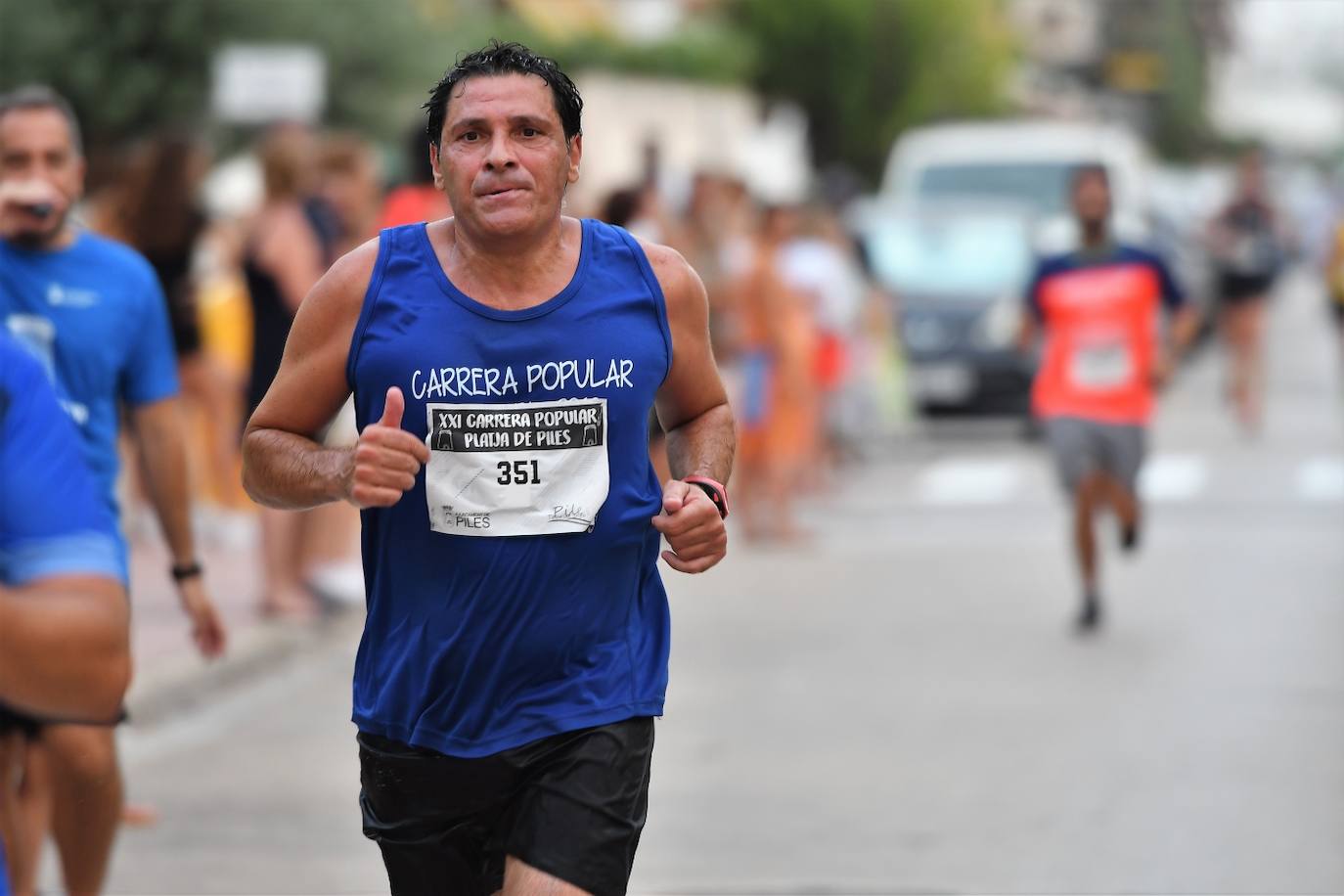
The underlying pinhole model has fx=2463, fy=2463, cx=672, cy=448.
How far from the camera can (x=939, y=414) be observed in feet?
73.4

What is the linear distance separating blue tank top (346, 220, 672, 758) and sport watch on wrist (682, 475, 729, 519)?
0.33 feet

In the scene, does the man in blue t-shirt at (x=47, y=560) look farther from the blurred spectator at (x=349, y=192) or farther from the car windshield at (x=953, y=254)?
the car windshield at (x=953, y=254)

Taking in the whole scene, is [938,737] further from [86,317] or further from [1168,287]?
[86,317]

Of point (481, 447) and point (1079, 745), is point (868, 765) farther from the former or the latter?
point (481, 447)

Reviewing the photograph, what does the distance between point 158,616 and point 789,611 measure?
2970 mm

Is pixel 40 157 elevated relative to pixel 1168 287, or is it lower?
elevated

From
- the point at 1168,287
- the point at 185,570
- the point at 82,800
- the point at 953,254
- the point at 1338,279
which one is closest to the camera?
the point at 82,800

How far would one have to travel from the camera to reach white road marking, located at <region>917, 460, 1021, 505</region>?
1647 cm

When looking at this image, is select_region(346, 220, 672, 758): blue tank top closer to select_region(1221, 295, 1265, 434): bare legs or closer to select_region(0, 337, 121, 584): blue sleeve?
select_region(0, 337, 121, 584): blue sleeve

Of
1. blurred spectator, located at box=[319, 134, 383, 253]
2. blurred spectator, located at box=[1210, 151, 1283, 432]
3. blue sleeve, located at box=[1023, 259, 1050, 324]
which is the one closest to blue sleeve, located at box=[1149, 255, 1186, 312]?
blue sleeve, located at box=[1023, 259, 1050, 324]

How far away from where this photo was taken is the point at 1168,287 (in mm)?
11234

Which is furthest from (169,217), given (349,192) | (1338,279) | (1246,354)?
(1338,279)

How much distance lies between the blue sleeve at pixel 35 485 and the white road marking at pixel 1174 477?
495 inches

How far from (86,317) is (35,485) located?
7.80 ft
